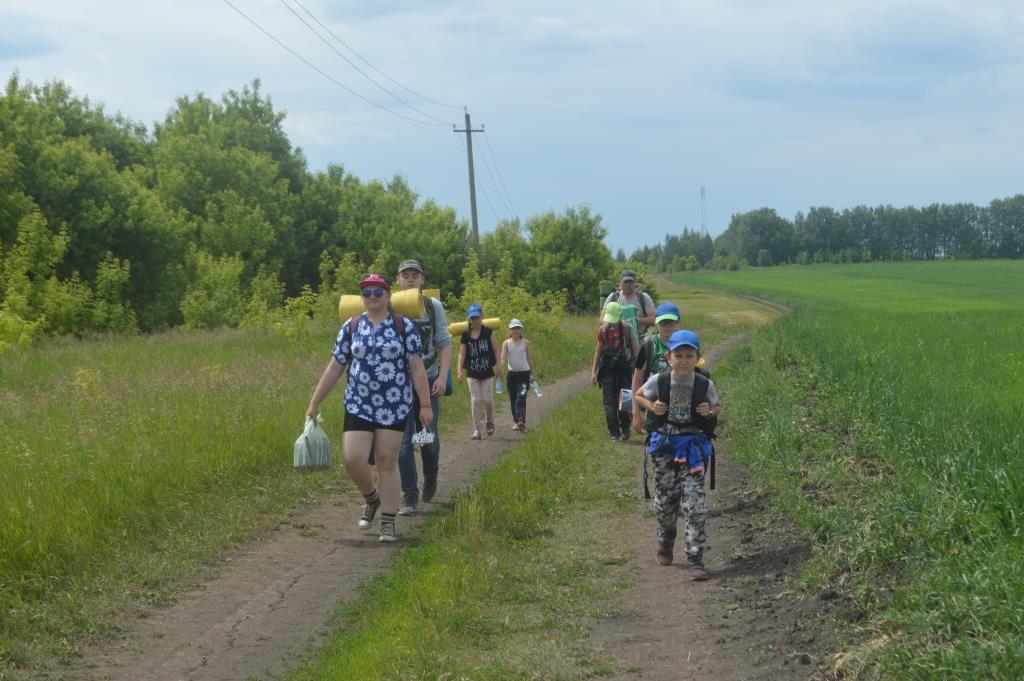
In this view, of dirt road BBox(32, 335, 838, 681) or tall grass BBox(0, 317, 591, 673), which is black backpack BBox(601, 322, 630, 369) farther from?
dirt road BBox(32, 335, 838, 681)

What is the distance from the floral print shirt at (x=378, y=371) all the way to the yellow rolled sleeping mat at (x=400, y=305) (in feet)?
1.27

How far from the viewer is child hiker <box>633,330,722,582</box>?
7.33 metres

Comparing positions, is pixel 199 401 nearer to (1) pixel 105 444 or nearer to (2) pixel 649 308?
(1) pixel 105 444

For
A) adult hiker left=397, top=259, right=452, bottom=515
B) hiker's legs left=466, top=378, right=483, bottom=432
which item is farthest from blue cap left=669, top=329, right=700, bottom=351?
hiker's legs left=466, top=378, right=483, bottom=432

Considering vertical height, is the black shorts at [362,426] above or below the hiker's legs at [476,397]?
above

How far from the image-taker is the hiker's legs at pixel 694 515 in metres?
7.29

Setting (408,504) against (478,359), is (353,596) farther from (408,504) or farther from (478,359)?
(478,359)

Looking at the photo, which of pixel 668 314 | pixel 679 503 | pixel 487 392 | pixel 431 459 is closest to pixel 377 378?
pixel 431 459

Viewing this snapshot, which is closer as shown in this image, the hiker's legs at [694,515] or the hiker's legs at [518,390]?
the hiker's legs at [694,515]

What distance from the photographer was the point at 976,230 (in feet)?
581

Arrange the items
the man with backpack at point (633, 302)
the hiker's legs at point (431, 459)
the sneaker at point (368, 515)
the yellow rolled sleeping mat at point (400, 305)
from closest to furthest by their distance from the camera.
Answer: the yellow rolled sleeping mat at point (400, 305) < the sneaker at point (368, 515) < the hiker's legs at point (431, 459) < the man with backpack at point (633, 302)

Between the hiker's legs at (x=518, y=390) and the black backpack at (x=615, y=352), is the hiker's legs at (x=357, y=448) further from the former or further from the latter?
the hiker's legs at (x=518, y=390)

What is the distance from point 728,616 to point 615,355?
22.6ft

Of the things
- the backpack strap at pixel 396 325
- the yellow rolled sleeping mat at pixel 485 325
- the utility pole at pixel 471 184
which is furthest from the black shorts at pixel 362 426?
the utility pole at pixel 471 184
